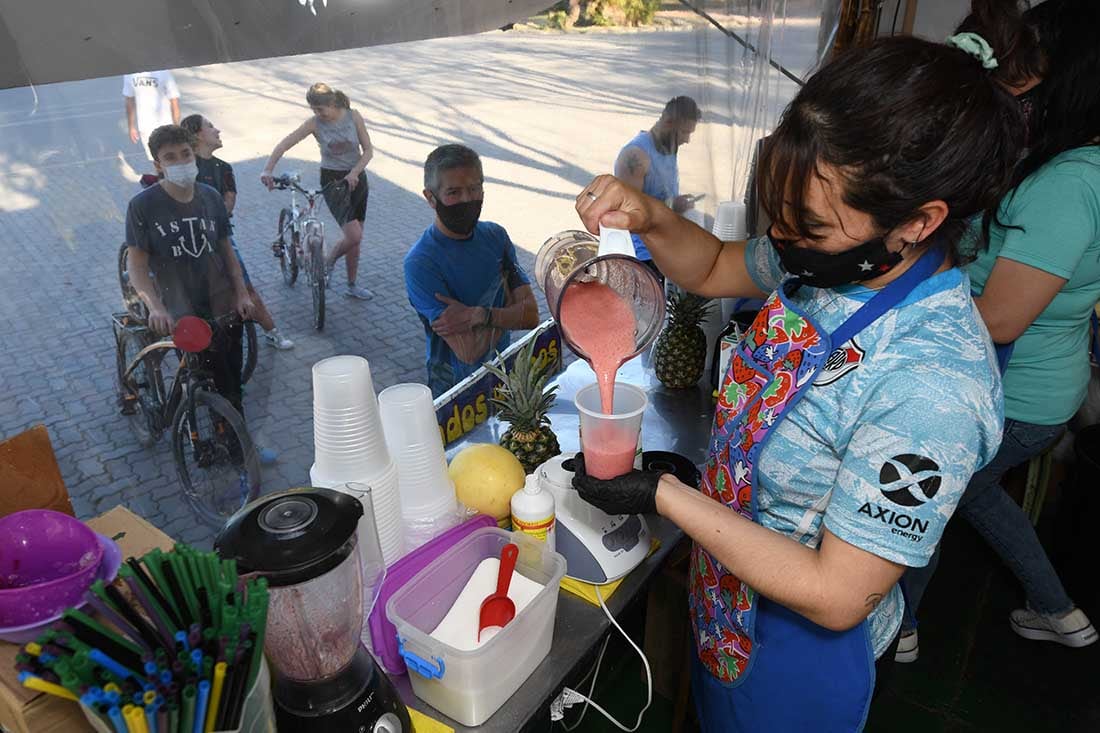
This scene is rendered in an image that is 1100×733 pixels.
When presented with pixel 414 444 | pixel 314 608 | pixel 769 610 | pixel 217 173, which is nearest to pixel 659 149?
pixel 217 173

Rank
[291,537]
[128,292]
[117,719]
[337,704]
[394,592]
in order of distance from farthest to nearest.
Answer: [128,292] < [394,592] < [337,704] < [291,537] < [117,719]

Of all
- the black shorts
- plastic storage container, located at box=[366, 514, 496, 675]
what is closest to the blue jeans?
plastic storage container, located at box=[366, 514, 496, 675]

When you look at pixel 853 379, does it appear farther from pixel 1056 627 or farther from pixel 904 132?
pixel 1056 627

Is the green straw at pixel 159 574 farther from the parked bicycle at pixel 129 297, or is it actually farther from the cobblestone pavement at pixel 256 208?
the parked bicycle at pixel 129 297

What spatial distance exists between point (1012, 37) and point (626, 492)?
5.24ft

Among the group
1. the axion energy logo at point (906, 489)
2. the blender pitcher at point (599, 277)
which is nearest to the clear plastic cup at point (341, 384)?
the blender pitcher at point (599, 277)

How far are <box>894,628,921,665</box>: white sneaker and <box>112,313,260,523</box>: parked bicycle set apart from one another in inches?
89.8

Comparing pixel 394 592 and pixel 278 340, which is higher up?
pixel 278 340

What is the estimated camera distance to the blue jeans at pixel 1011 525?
6.98 ft

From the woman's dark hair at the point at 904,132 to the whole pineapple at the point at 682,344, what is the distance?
1.38m

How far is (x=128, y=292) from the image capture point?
4.94 ft

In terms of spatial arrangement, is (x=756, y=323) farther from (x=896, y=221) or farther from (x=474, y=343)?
(x=474, y=343)

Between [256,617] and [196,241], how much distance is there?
1.09 m

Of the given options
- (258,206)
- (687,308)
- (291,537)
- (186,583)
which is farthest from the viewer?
(687,308)
